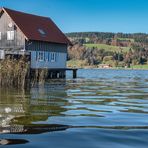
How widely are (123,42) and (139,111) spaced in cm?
15232

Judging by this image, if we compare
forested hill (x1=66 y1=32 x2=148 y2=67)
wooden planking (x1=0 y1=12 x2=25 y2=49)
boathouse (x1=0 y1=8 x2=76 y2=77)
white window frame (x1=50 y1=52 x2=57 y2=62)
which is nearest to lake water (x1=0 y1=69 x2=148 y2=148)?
boathouse (x1=0 y1=8 x2=76 y2=77)

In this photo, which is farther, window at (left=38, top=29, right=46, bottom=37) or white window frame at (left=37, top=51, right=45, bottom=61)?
window at (left=38, top=29, right=46, bottom=37)

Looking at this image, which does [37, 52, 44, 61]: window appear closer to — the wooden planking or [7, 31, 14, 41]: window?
the wooden planking

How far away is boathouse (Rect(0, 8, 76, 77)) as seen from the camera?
150 feet

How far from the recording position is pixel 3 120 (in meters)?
12.2

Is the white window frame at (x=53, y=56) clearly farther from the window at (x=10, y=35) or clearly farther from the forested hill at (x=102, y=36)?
the forested hill at (x=102, y=36)

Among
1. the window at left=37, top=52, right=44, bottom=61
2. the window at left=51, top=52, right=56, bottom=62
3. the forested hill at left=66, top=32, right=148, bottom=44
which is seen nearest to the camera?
the window at left=37, top=52, right=44, bottom=61

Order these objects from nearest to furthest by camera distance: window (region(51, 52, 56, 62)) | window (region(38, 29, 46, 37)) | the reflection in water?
1. the reflection in water
2. window (region(38, 29, 46, 37))
3. window (region(51, 52, 56, 62))

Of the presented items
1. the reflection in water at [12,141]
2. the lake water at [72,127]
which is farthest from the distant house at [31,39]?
the reflection in water at [12,141]

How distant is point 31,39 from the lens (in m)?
45.3

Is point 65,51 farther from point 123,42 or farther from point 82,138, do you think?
point 123,42

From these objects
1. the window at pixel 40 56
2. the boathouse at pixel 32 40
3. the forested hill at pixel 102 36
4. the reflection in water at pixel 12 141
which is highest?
the forested hill at pixel 102 36

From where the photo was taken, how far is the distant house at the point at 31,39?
45750mm

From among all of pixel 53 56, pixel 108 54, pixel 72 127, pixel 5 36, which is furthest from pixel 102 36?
pixel 72 127
